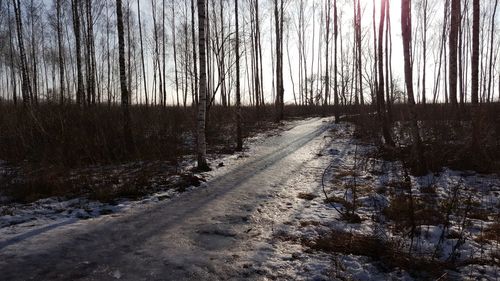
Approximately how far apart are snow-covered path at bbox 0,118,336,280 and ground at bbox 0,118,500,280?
14 mm

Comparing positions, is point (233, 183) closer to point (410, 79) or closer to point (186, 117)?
point (410, 79)

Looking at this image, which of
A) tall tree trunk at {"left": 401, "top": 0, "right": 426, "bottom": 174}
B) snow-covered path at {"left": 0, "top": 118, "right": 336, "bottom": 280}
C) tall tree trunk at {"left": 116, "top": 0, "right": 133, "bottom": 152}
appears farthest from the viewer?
tall tree trunk at {"left": 116, "top": 0, "right": 133, "bottom": 152}

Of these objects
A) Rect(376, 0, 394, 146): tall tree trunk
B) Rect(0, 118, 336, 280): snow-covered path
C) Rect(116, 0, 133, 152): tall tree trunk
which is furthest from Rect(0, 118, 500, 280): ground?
Rect(116, 0, 133, 152): tall tree trunk

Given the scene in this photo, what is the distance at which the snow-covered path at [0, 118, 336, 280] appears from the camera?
3.65m

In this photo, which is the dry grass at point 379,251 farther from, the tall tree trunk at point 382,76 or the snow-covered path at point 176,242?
the tall tree trunk at point 382,76

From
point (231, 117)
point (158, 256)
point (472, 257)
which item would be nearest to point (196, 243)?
point (158, 256)

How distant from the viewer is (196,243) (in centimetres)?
445

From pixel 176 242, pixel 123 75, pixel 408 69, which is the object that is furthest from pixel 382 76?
pixel 176 242

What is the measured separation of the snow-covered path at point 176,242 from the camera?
3.65 m

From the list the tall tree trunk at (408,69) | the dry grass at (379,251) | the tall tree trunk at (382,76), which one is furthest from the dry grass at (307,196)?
the tall tree trunk at (382,76)

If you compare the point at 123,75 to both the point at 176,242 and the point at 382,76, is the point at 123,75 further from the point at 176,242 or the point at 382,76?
the point at 382,76

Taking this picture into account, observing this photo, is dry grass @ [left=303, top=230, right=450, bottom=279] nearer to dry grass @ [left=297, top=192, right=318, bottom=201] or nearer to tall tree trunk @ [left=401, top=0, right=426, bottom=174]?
dry grass @ [left=297, top=192, right=318, bottom=201]

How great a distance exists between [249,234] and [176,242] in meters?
0.99

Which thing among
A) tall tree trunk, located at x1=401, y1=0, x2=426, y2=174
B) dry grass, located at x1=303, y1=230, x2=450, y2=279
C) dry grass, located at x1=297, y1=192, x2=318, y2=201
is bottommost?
dry grass, located at x1=303, y1=230, x2=450, y2=279
